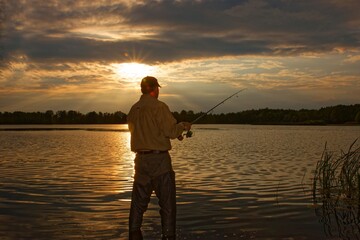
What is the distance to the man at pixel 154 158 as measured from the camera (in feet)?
24.6

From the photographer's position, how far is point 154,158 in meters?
7.54

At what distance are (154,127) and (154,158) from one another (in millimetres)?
459

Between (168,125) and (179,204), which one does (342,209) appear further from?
(168,125)

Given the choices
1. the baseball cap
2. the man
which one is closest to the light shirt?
the man

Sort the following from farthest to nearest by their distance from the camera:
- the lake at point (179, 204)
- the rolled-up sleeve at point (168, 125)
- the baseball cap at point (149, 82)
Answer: the lake at point (179, 204)
the baseball cap at point (149, 82)
the rolled-up sleeve at point (168, 125)

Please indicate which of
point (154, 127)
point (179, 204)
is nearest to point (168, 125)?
point (154, 127)

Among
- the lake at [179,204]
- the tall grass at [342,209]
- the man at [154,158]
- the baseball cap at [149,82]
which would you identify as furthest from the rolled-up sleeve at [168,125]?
the tall grass at [342,209]

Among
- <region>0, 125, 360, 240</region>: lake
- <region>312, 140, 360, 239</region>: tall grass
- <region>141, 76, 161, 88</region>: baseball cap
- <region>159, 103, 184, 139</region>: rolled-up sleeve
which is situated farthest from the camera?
<region>312, 140, 360, 239</region>: tall grass

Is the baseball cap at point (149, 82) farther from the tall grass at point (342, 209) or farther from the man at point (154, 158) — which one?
the tall grass at point (342, 209)

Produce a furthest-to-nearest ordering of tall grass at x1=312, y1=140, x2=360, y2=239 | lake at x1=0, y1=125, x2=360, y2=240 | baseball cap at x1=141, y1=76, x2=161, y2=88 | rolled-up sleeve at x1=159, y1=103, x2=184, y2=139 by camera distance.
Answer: tall grass at x1=312, y1=140, x2=360, y2=239, lake at x1=0, y1=125, x2=360, y2=240, baseball cap at x1=141, y1=76, x2=161, y2=88, rolled-up sleeve at x1=159, y1=103, x2=184, y2=139

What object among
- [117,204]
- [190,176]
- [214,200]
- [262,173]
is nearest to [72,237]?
[117,204]

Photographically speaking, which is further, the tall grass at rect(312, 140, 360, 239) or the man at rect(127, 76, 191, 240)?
the tall grass at rect(312, 140, 360, 239)

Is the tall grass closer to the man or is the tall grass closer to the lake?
the lake

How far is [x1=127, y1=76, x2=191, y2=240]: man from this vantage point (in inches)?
296
